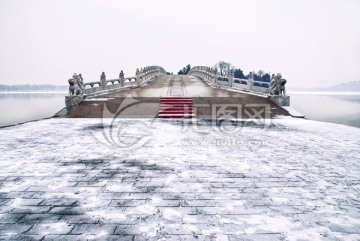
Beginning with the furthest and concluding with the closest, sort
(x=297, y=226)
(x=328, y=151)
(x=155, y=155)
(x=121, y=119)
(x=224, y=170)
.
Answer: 1. (x=121, y=119)
2. (x=328, y=151)
3. (x=155, y=155)
4. (x=224, y=170)
5. (x=297, y=226)

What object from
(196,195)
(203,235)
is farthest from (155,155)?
(203,235)

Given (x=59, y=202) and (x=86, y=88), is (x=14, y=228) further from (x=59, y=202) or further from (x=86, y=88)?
(x=86, y=88)

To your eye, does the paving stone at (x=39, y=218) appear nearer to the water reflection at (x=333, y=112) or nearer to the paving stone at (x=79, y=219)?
the paving stone at (x=79, y=219)

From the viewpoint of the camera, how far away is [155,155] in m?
6.40

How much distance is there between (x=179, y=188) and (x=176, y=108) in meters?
10.1

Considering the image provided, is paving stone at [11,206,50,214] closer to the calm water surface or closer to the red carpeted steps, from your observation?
the red carpeted steps

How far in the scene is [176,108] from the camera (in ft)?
47.1

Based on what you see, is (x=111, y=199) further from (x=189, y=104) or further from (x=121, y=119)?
(x=189, y=104)

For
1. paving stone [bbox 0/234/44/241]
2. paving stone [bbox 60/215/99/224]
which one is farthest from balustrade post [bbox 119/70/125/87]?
paving stone [bbox 0/234/44/241]

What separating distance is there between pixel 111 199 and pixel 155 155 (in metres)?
2.50

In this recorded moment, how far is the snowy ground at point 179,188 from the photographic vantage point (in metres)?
3.17

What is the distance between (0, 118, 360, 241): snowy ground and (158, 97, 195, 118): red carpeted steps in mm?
5028

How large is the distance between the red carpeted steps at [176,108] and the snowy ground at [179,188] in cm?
503

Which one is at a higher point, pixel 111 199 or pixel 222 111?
pixel 222 111
